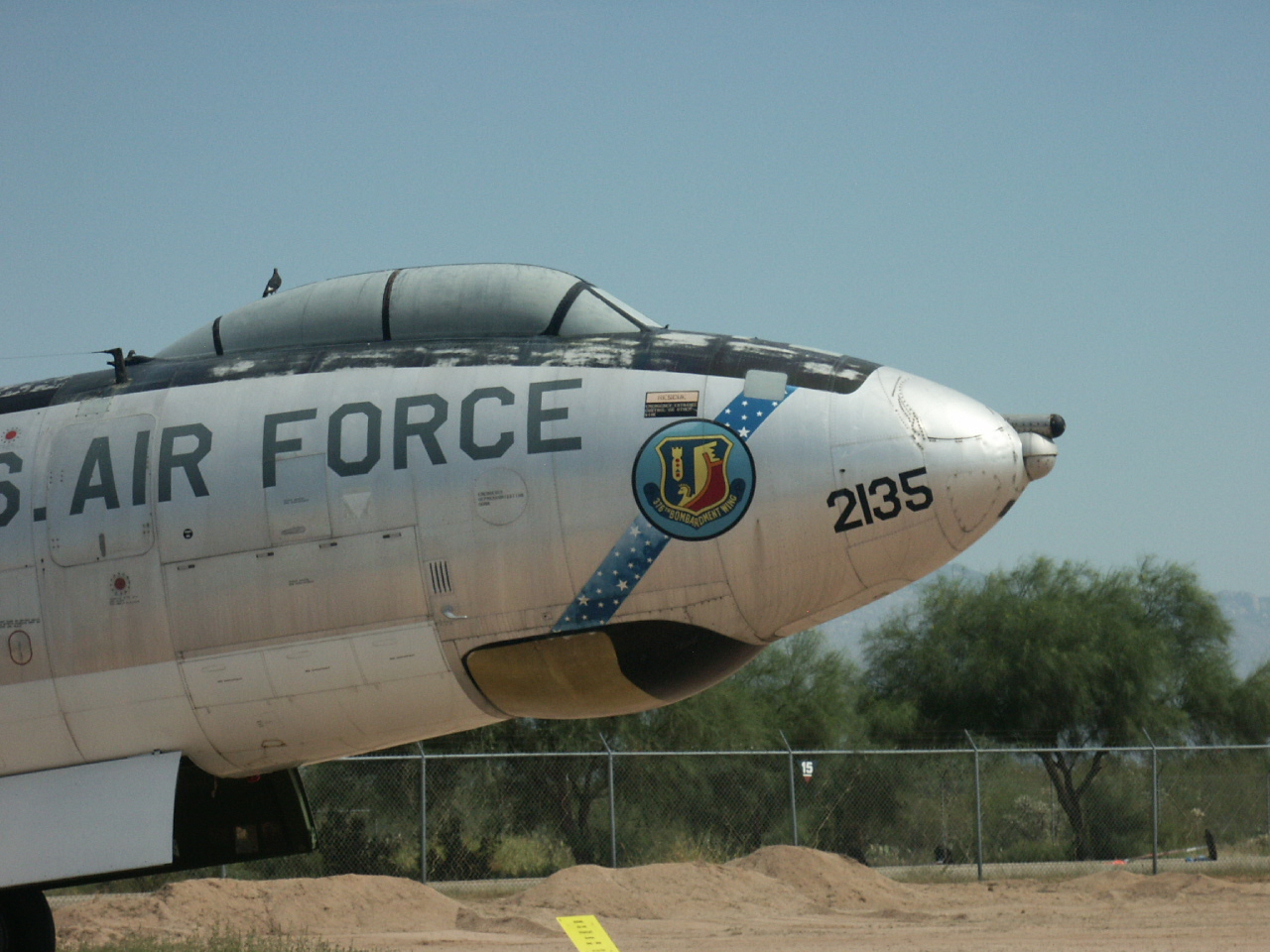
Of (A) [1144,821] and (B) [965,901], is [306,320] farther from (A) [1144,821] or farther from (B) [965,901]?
(A) [1144,821]

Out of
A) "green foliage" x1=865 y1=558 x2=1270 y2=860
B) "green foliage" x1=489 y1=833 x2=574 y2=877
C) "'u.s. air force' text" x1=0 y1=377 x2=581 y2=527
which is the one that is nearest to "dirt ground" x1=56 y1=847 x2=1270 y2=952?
"green foliage" x1=489 y1=833 x2=574 y2=877

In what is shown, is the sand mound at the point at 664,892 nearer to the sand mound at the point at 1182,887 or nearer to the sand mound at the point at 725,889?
A: the sand mound at the point at 725,889

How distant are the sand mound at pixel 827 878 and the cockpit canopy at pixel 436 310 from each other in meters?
13.4

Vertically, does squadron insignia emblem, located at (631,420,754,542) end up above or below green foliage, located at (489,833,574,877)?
above

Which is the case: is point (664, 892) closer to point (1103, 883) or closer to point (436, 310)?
point (1103, 883)

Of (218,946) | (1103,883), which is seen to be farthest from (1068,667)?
(218,946)

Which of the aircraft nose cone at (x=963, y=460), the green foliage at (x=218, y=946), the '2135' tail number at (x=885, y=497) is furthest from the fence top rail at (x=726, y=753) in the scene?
the aircraft nose cone at (x=963, y=460)

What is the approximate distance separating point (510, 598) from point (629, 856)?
17.2 meters

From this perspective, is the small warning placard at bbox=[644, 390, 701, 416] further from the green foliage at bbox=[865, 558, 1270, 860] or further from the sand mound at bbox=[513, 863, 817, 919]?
the green foliage at bbox=[865, 558, 1270, 860]

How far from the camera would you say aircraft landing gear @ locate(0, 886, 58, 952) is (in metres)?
10.0

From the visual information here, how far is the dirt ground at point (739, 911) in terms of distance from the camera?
16.0 m

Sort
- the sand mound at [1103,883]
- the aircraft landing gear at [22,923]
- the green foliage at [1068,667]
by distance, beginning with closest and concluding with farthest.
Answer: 1. the aircraft landing gear at [22,923]
2. the sand mound at [1103,883]
3. the green foliage at [1068,667]

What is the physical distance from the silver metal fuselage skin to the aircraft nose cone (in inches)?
0.6

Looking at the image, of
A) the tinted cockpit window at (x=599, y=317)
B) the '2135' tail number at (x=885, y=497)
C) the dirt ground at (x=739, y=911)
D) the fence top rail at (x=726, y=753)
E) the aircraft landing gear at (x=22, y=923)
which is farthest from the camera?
the fence top rail at (x=726, y=753)
